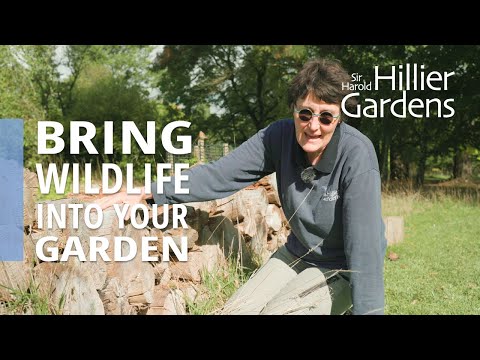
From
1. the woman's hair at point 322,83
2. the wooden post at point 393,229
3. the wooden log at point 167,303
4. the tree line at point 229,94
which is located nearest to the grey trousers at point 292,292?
the wooden log at point 167,303

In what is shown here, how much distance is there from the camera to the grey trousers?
8.71 feet

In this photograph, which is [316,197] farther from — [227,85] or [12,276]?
[227,85]

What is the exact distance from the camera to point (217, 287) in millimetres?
3227

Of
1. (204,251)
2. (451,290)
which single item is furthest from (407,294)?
(204,251)

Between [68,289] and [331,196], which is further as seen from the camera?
[68,289]

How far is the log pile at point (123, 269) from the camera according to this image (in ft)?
9.12

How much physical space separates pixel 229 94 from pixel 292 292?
1744cm

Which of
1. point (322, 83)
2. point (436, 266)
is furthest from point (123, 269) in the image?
point (436, 266)

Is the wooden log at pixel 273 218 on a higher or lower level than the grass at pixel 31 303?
higher

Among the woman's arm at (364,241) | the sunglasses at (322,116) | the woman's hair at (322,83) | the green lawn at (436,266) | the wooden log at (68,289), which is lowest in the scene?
the green lawn at (436,266)

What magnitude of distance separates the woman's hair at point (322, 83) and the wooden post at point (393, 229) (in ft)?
12.8

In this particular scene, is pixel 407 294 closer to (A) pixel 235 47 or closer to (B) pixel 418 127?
(B) pixel 418 127

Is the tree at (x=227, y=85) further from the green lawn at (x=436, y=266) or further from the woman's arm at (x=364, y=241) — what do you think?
the woman's arm at (x=364, y=241)

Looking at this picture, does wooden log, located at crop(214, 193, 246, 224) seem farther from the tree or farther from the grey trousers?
the tree
